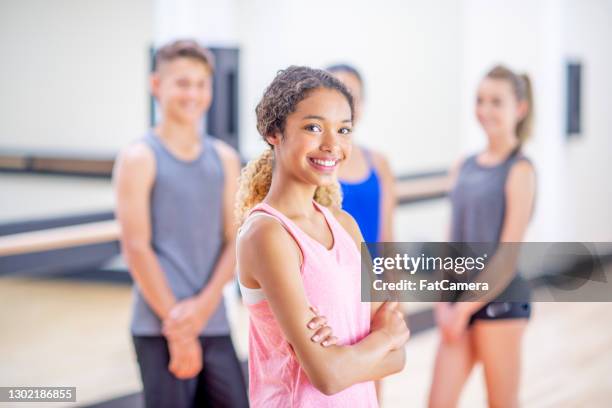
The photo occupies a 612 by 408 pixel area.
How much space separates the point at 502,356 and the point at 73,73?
3.79 metres

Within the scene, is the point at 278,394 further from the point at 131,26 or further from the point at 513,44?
Answer: the point at 131,26

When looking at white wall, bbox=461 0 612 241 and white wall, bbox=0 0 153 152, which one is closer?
white wall, bbox=0 0 153 152

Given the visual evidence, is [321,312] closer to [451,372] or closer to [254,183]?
[254,183]

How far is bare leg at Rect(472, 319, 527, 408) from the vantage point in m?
2.27

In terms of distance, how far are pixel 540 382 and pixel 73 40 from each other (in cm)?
334

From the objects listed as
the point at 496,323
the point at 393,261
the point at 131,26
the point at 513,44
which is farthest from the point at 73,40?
the point at 393,261

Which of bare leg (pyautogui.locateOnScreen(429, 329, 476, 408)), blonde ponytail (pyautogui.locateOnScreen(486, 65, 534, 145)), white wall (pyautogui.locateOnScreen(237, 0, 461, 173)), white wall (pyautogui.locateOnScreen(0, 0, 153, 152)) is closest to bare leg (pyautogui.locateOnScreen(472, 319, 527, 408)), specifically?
bare leg (pyautogui.locateOnScreen(429, 329, 476, 408))

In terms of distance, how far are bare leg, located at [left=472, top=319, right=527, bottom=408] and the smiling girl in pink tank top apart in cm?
115

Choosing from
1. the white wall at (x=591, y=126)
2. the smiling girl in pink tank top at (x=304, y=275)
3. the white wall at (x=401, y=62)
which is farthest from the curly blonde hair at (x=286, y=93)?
the white wall at (x=591, y=126)

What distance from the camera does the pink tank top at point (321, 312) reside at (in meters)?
1.13

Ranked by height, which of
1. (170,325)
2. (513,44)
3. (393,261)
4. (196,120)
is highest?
(513,44)

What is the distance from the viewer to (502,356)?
7.44ft

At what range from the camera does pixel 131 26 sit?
5531 mm

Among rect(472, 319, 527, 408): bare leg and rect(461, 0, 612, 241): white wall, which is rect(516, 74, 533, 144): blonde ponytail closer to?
rect(472, 319, 527, 408): bare leg
